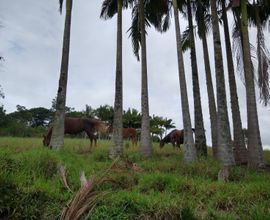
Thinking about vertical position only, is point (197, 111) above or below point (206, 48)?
below

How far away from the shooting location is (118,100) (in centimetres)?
1445

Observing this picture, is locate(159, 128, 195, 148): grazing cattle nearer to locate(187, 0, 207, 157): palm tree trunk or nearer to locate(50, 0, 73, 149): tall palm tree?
locate(187, 0, 207, 157): palm tree trunk

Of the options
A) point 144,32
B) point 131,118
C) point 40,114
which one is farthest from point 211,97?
point 40,114

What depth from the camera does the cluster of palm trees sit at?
1254 cm

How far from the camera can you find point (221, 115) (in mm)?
12438

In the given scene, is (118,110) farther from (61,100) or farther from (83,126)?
(83,126)

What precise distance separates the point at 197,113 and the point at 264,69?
12.2ft

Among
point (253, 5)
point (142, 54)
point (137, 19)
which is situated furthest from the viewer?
point (137, 19)

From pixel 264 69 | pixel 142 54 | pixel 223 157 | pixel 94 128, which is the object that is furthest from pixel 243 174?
pixel 94 128

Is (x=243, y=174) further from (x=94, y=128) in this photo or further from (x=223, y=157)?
(x=94, y=128)

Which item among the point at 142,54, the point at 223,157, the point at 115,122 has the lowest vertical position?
the point at 223,157

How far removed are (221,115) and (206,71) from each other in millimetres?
4793

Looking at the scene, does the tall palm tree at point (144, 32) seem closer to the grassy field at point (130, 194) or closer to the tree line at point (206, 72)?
the tree line at point (206, 72)

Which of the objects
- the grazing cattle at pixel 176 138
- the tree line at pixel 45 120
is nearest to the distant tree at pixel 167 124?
the tree line at pixel 45 120
